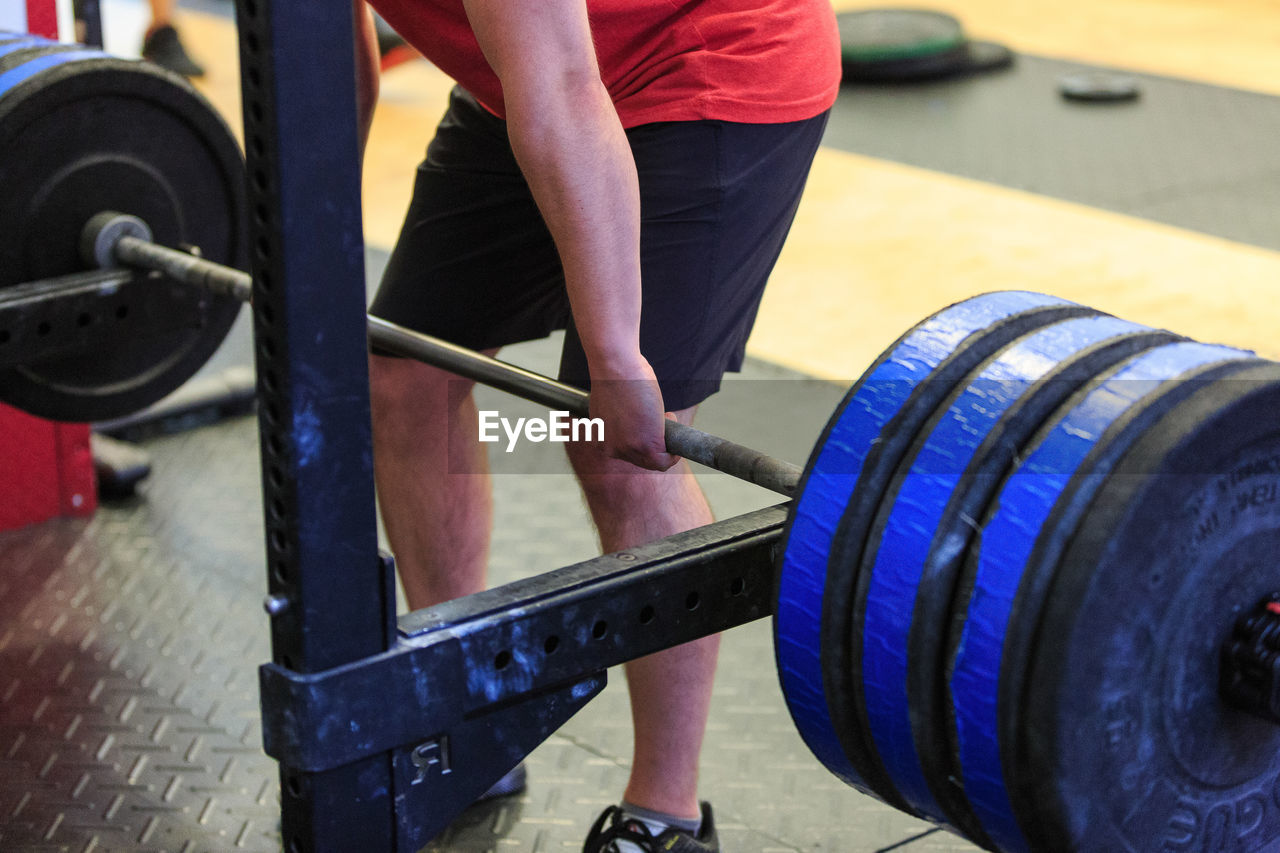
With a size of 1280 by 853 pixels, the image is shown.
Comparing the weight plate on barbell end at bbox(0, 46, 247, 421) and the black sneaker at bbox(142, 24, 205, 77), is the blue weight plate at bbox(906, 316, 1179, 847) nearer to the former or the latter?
the weight plate on barbell end at bbox(0, 46, 247, 421)

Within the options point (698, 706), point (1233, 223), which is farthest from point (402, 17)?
point (1233, 223)

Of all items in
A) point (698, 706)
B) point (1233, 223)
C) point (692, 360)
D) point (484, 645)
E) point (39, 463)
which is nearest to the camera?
point (484, 645)

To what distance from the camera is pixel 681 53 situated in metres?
1.31

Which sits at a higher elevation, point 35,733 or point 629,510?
point 629,510

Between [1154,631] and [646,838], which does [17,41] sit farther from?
[1154,631]

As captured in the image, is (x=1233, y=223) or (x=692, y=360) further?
(x=1233, y=223)

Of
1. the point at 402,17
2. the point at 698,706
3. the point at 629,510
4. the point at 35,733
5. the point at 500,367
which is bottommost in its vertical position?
the point at 35,733

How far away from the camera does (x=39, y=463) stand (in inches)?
90.3

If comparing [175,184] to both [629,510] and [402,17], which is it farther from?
[629,510]

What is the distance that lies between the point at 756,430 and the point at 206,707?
1.11m

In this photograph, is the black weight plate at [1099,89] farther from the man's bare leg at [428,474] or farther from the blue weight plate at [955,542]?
the blue weight plate at [955,542]

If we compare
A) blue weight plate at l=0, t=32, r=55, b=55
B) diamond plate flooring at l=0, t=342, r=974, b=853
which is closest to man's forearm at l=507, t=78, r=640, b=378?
diamond plate flooring at l=0, t=342, r=974, b=853

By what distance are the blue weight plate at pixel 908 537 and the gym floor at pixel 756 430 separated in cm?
65

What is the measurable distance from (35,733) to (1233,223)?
2991 mm
